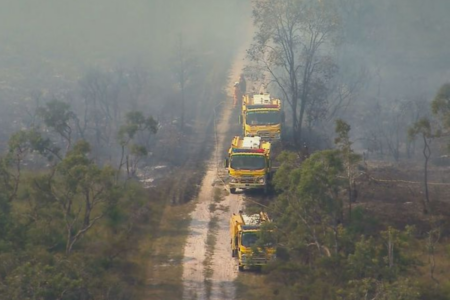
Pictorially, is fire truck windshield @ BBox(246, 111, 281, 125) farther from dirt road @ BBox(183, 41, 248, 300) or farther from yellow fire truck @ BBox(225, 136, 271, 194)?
yellow fire truck @ BBox(225, 136, 271, 194)

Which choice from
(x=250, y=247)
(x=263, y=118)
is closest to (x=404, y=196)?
(x=263, y=118)

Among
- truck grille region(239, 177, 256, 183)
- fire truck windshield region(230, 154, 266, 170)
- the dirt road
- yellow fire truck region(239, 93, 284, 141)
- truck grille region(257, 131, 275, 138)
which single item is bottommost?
the dirt road

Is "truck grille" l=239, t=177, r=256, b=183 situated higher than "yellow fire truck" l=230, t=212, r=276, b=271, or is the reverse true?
"truck grille" l=239, t=177, r=256, b=183

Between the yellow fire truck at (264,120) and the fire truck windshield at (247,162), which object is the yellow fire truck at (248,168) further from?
the yellow fire truck at (264,120)

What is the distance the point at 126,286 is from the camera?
2766 cm

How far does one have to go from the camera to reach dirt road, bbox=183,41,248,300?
28.2 meters

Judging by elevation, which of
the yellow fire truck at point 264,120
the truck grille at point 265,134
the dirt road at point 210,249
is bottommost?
the dirt road at point 210,249

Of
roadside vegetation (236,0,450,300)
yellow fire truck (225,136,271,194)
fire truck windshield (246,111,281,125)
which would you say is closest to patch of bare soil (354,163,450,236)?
roadside vegetation (236,0,450,300)

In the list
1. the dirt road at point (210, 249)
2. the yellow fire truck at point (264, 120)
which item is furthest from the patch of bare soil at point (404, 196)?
the dirt road at point (210, 249)

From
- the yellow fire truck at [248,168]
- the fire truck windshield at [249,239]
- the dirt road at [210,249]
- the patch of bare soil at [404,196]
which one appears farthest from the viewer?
the yellow fire truck at [248,168]

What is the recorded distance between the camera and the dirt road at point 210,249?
28.2 m

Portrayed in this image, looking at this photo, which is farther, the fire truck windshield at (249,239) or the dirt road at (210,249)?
the fire truck windshield at (249,239)

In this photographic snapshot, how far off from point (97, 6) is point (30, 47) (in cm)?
2330

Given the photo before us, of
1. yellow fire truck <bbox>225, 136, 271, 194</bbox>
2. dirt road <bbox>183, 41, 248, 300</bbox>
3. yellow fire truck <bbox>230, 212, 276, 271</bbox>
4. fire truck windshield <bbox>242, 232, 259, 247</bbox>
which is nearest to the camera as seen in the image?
dirt road <bbox>183, 41, 248, 300</bbox>
